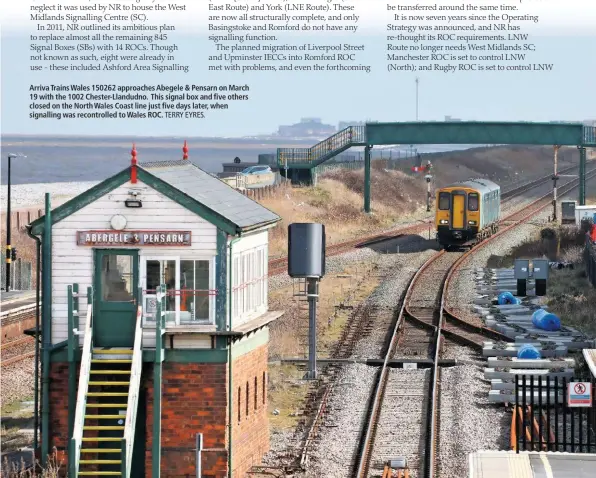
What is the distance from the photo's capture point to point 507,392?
971 inches

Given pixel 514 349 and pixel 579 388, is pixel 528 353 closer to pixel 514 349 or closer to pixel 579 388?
pixel 514 349

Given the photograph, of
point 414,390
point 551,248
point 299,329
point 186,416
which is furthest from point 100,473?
point 551,248

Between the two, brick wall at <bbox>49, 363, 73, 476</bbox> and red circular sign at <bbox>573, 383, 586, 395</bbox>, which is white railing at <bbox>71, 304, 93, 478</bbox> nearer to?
brick wall at <bbox>49, 363, 73, 476</bbox>

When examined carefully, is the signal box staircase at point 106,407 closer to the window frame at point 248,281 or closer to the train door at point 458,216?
the window frame at point 248,281

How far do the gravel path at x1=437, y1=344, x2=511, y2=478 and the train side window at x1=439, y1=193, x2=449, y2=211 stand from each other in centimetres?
2615

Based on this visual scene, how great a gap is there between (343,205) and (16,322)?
4199 centimetres

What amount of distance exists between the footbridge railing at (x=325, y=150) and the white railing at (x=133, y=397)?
178 ft

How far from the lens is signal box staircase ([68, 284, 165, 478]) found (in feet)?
58.0

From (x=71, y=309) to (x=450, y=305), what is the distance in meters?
20.8

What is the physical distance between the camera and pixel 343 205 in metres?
72.9

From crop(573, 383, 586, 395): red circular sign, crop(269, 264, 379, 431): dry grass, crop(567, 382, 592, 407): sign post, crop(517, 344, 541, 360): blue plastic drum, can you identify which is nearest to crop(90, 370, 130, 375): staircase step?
crop(269, 264, 379, 431): dry grass

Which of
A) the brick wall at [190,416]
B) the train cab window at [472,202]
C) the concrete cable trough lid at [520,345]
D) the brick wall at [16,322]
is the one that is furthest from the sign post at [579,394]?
the train cab window at [472,202]

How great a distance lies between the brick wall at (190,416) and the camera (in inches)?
726

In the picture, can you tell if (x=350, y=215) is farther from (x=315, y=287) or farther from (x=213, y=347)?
(x=213, y=347)
